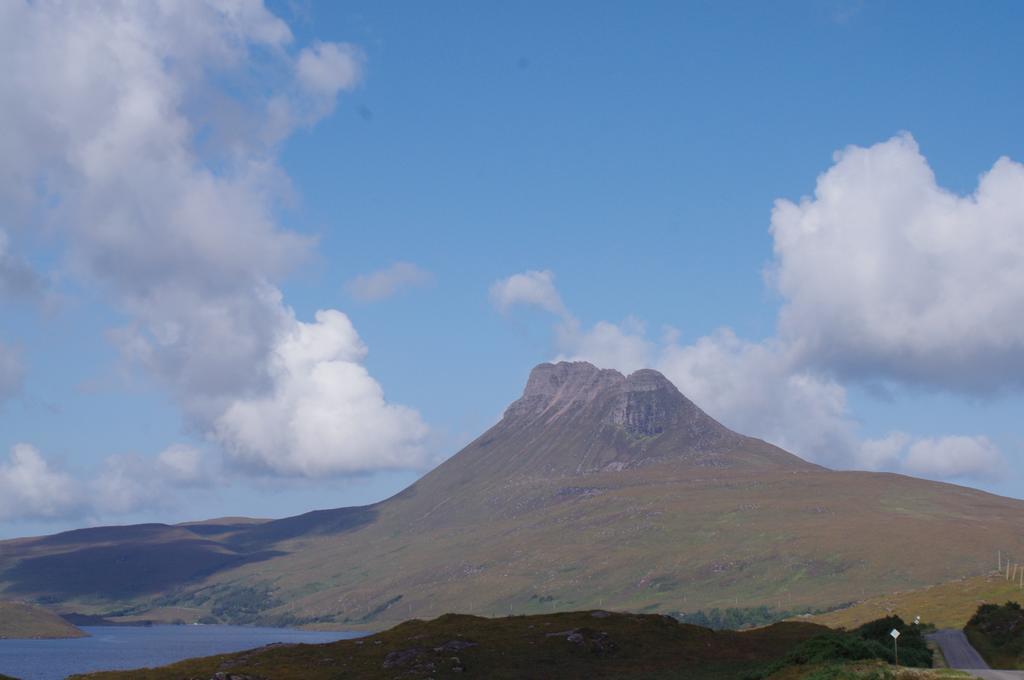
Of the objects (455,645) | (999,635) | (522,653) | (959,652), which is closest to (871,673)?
(959,652)

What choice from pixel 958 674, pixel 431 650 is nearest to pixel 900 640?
pixel 958 674

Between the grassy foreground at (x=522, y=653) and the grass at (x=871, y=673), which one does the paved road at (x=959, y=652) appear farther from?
the grassy foreground at (x=522, y=653)

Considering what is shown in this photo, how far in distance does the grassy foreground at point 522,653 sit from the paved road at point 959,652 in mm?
17606

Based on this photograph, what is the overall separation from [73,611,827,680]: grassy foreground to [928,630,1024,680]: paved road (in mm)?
17606

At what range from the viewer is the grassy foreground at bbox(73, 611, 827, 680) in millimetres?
135250

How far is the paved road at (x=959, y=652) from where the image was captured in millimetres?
114963

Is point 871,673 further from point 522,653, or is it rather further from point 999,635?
point 522,653

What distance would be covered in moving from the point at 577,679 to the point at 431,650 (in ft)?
76.4

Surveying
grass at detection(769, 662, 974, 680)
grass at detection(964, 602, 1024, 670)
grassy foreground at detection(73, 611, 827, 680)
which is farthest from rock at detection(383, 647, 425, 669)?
grass at detection(964, 602, 1024, 670)

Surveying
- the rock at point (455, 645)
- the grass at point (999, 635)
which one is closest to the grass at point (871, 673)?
the grass at point (999, 635)

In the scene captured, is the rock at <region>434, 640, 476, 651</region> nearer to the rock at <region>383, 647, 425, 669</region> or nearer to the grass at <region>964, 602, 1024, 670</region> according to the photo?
the rock at <region>383, 647, 425, 669</region>

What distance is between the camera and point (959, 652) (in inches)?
5143

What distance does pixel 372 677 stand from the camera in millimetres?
132000

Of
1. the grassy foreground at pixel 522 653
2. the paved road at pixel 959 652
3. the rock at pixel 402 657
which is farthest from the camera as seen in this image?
the rock at pixel 402 657
